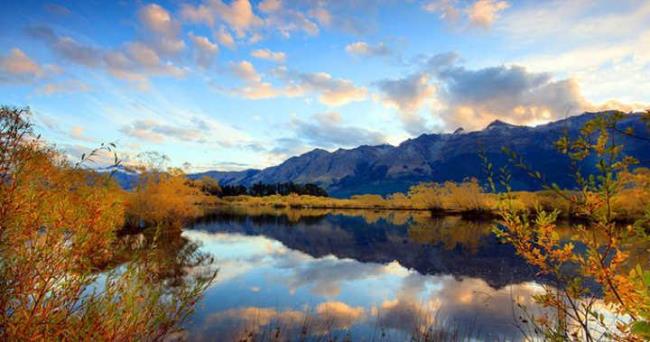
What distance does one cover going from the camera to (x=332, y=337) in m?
12.3

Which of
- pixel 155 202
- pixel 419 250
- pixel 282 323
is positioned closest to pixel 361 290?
pixel 282 323

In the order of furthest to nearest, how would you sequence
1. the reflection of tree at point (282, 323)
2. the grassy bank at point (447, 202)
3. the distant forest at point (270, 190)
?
1. the distant forest at point (270, 190)
2. the grassy bank at point (447, 202)
3. the reflection of tree at point (282, 323)

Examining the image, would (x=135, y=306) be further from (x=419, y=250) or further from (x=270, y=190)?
(x=270, y=190)

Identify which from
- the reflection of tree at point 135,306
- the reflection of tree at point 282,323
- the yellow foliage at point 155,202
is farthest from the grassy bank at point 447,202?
the reflection of tree at point 135,306

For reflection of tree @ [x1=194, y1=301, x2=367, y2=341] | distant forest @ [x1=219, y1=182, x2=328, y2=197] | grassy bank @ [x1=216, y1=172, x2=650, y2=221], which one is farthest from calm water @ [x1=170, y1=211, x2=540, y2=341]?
distant forest @ [x1=219, y1=182, x2=328, y2=197]

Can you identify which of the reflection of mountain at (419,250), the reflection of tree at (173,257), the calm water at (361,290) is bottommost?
the reflection of mountain at (419,250)

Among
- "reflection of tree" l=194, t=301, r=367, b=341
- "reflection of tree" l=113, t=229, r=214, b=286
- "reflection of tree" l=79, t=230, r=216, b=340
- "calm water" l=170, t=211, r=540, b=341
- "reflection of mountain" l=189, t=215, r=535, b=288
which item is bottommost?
"reflection of mountain" l=189, t=215, r=535, b=288

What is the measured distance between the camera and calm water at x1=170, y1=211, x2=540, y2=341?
13.4 m

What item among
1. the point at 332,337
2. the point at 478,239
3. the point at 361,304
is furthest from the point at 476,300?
the point at 478,239

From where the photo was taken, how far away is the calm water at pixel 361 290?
527 inches

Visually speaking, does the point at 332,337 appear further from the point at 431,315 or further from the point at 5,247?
the point at 5,247

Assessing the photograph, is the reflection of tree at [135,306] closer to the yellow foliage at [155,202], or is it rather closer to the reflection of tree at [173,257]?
the reflection of tree at [173,257]

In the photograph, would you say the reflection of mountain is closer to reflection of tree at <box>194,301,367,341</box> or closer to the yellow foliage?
the yellow foliage

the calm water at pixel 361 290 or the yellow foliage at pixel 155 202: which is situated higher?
the yellow foliage at pixel 155 202
